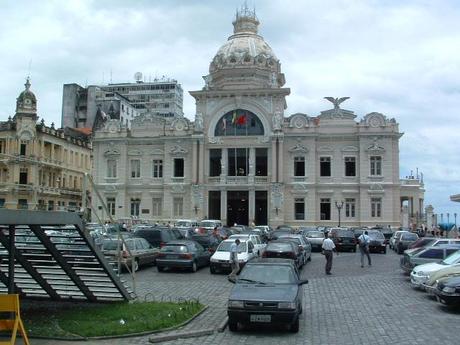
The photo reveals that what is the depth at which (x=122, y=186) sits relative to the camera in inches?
2815

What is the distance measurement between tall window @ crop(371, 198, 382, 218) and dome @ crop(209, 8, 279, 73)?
21.7m

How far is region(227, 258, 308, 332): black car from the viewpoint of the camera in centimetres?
1287

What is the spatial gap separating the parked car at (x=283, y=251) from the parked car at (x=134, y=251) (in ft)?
18.9

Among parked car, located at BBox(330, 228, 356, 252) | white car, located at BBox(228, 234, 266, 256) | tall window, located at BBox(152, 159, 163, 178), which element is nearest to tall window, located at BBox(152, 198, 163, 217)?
tall window, located at BBox(152, 159, 163, 178)

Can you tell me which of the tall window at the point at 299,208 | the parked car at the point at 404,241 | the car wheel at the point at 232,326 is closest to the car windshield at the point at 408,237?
the parked car at the point at 404,241

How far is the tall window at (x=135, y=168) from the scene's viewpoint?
7206 cm

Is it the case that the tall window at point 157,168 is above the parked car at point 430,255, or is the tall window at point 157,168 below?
above

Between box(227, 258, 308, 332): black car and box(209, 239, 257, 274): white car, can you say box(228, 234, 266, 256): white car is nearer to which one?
box(209, 239, 257, 274): white car

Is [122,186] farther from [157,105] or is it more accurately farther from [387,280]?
[157,105]

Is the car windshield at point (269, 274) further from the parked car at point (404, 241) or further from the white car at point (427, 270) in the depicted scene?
the parked car at point (404, 241)

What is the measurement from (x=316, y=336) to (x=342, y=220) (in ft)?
180

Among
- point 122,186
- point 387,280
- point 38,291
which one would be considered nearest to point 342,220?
point 122,186

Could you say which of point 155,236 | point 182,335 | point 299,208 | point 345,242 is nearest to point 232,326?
point 182,335

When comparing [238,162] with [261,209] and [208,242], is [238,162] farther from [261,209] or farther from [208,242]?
[208,242]
